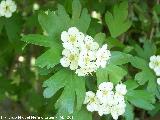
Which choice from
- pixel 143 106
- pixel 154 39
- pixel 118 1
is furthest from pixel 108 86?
pixel 154 39

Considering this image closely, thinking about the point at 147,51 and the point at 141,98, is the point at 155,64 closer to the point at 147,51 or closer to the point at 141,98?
the point at 147,51

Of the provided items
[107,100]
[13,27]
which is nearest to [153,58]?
[107,100]

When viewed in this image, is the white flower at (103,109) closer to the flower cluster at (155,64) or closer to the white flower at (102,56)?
the white flower at (102,56)

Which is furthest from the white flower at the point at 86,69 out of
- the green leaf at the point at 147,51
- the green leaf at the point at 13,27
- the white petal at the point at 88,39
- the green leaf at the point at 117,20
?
the green leaf at the point at 13,27

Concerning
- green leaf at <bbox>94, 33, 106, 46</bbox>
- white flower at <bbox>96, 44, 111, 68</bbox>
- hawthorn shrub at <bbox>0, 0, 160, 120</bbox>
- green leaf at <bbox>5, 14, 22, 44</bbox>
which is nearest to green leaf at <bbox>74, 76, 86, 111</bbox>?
hawthorn shrub at <bbox>0, 0, 160, 120</bbox>

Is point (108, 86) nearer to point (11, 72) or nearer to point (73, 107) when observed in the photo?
point (73, 107)
